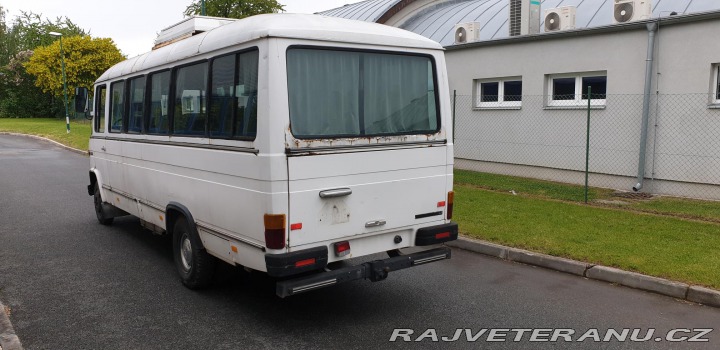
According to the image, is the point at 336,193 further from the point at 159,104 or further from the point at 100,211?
the point at 100,211

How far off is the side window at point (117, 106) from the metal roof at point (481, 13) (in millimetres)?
9672

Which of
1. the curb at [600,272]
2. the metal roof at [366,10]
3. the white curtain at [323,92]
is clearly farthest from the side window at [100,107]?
the metal roof at [366,10]

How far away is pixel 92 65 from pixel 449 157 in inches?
1752

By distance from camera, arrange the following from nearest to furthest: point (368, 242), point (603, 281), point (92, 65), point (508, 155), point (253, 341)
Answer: point (253, 341)
point (368, 242)
point (603, 281)
point (508, 155)
point (92, 65)

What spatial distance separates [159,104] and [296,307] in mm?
2806

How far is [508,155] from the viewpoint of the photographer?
554 inches

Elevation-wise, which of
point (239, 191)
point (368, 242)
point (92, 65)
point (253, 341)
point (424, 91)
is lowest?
point (253, 341)

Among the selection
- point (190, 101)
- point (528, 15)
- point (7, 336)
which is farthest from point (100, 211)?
point (528, 15)

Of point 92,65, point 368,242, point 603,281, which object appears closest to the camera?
point 368,242

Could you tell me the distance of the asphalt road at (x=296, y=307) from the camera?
178 inches

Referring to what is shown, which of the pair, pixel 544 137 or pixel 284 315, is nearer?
→ pixel 284 315

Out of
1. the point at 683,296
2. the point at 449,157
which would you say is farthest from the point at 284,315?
the point at 683,296

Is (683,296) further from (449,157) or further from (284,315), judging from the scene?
(284,315)

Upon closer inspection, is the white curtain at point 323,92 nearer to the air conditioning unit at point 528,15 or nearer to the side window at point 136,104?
Answer: the side window at point 136,104
